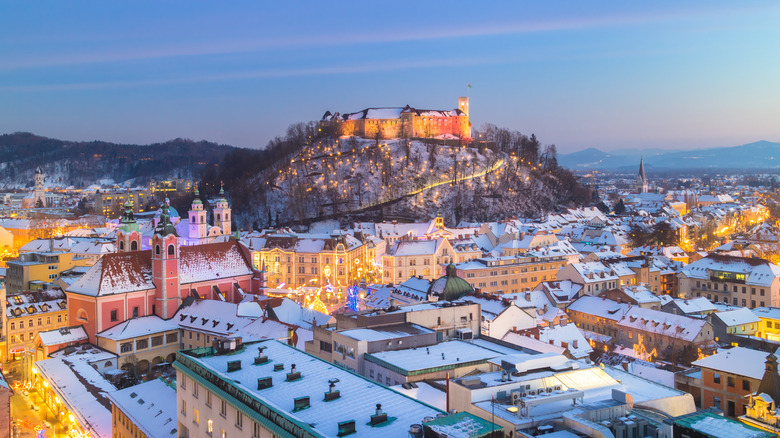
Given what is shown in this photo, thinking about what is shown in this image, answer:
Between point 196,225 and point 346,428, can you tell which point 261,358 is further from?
point 196,225

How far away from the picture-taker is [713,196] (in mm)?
161500

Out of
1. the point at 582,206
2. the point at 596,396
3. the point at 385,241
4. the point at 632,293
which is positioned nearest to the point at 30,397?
the point at 596,396

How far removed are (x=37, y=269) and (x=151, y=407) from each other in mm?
44283

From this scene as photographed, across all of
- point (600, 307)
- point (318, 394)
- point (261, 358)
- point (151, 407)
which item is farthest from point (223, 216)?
point (318, 394)

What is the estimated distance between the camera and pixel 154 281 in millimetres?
45781

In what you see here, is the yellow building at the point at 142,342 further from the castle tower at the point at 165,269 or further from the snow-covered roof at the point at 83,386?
the castle tower at the point at 165,269

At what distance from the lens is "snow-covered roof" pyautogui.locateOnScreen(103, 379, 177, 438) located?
1012 inches

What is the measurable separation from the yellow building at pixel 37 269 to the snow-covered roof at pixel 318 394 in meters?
46.7

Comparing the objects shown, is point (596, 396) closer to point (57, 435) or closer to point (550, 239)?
point (57, 435)

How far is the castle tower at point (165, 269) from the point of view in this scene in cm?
4519

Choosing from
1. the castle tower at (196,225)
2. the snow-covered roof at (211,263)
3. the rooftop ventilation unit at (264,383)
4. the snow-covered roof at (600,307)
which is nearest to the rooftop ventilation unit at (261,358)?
the rooftop ventilation unit at (264,383)

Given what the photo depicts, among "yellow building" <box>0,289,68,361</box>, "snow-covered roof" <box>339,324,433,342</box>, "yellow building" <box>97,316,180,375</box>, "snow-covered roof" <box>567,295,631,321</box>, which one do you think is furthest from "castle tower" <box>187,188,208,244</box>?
"snow-covered roof" <box>339,324,433,342</box>

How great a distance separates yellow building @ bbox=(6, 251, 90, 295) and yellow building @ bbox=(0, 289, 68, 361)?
11406mm

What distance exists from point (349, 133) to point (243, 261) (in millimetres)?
85618
